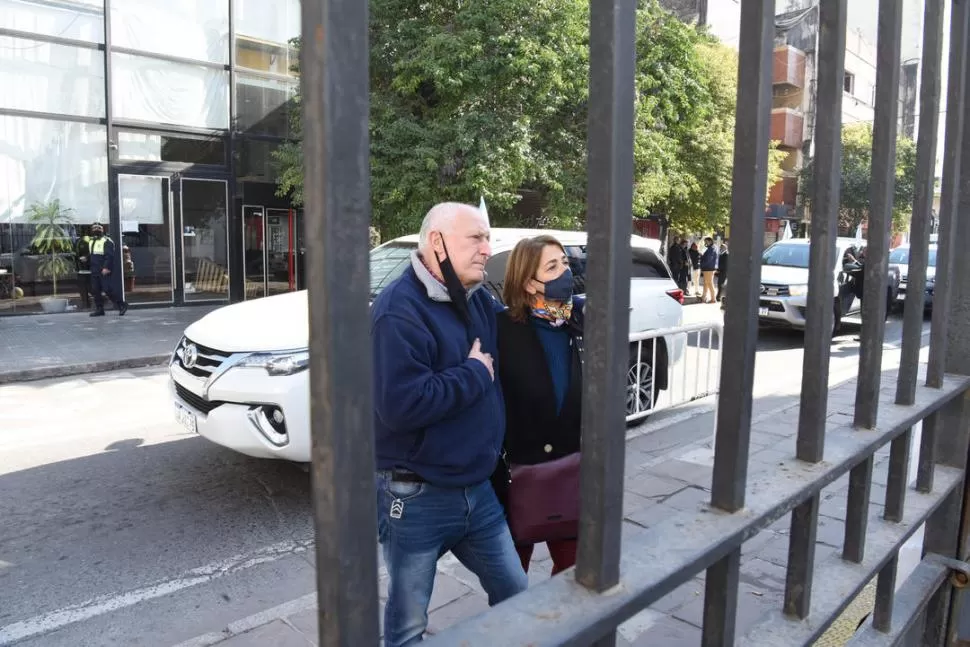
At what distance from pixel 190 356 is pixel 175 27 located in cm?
1335

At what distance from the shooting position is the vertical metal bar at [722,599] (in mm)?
1376

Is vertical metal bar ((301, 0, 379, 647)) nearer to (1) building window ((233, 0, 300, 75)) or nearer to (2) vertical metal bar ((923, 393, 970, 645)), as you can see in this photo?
(2) vertical metal bar ((923, 393, 970, 645))

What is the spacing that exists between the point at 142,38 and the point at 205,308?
575 cm

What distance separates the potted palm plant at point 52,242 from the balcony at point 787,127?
106 feet

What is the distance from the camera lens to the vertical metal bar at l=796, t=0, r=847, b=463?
57.8 inches

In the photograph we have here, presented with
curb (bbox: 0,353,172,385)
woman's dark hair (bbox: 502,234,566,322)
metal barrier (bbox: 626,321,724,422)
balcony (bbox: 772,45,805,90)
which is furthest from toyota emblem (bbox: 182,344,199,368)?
balcony (bbox: 772,45,805,90)

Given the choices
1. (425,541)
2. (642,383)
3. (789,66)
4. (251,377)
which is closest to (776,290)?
(642,383)

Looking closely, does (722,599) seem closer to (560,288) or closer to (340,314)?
(340,314)

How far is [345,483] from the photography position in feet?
2.74

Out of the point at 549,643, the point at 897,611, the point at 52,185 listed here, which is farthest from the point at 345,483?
the point at 52,185

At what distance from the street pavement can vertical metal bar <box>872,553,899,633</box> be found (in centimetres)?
72

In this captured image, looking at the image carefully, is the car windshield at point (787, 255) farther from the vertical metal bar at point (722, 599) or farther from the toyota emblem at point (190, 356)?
the vertical metal bar at point (722, 599)

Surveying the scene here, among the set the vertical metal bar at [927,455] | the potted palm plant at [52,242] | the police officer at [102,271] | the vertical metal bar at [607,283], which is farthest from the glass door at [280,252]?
the vertical metal bar at [607,283]

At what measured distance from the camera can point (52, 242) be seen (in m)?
14.6
